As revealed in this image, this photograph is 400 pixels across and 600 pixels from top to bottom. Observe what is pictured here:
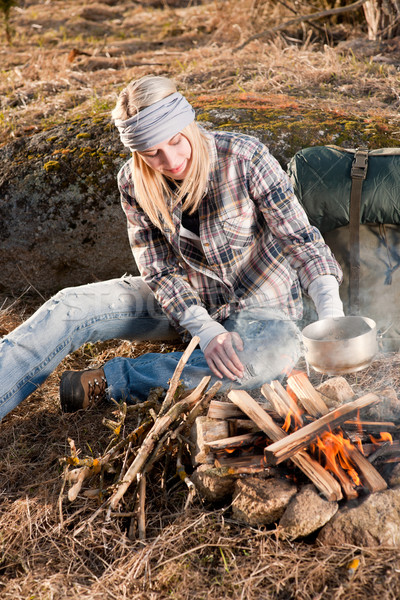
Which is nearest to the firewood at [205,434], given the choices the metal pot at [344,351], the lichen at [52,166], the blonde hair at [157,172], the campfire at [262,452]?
the campfire at [262,452]

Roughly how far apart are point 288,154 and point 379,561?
246 centimetres

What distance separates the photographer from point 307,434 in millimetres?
1789

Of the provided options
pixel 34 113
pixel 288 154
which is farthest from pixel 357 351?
pixel 34 113

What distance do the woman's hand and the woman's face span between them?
74 centimetres

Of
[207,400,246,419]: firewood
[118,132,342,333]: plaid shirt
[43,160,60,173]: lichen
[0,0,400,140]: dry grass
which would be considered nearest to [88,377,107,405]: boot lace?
[118,132,342,333]: plaid shirt

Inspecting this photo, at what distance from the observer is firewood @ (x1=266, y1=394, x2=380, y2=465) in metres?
1.76

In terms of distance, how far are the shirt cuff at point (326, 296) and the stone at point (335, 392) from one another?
26cm

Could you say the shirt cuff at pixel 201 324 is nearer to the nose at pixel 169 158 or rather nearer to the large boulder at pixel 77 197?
the nose at pixel 169 158

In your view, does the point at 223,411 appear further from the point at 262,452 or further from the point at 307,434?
the point at 307,434

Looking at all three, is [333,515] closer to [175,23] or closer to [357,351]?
[357,351]

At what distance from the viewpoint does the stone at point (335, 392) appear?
2.05 meters

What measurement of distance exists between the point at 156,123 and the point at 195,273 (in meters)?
0.82

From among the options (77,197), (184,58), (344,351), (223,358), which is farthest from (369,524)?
(184,58)

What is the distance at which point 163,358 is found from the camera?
8.68 ft
